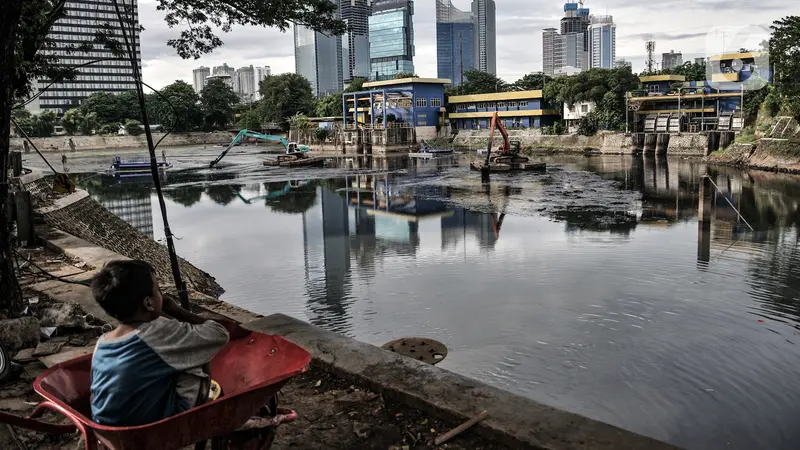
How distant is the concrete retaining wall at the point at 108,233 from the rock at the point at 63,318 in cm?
397

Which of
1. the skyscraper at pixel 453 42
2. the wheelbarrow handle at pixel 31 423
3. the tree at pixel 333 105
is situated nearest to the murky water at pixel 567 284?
the wheelbarrow handle at pixel 31 423

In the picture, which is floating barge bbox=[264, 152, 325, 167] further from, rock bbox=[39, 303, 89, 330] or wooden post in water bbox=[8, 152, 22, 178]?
rock bbox=[39, 303, 89, 330]

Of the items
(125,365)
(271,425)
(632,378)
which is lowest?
(632,378)

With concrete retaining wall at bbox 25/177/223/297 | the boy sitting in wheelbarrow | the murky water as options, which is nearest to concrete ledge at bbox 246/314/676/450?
the boy sitting in wheelbarrow

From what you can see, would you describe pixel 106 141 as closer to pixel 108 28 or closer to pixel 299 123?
pixel 299 123

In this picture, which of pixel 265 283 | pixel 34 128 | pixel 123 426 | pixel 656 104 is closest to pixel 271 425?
pixel 123 426

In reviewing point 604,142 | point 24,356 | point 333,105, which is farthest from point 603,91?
point 24,356

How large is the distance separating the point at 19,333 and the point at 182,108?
67575 mm

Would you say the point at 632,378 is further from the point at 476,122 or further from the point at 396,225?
the point at 476,122

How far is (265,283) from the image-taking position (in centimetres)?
1163

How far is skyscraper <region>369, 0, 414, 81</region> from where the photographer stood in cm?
9112

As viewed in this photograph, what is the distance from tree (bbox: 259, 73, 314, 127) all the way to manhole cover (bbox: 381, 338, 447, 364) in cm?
6290

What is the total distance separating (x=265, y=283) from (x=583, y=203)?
12833mm

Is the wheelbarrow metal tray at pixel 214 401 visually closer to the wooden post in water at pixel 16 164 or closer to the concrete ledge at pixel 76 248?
the concrete ledge at pixel 76 248
